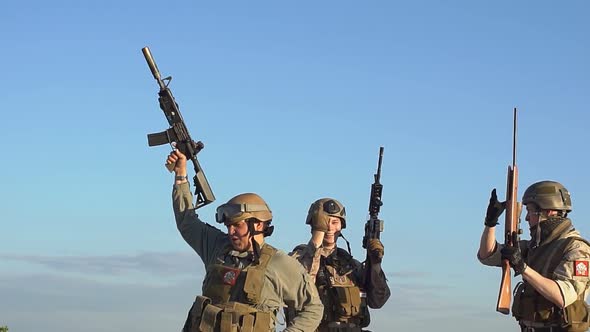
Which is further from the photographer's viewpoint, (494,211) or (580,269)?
(494,211)

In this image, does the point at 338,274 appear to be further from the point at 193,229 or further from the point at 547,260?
the point at 193,229

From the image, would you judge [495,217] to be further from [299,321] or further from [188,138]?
[188,138]

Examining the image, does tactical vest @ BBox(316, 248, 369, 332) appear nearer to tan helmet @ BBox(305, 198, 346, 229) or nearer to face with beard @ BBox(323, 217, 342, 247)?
face with beard @ BBox(323, 217, 342, 247)

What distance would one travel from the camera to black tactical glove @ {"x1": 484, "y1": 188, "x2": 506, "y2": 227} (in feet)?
43.4

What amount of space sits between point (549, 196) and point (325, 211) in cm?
332

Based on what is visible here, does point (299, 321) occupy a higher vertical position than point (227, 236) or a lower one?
lower

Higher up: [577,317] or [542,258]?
[542,258]

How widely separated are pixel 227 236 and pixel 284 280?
90cm

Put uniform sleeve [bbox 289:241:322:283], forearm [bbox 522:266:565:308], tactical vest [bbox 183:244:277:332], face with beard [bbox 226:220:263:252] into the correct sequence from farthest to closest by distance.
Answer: uniform sleeve [bbox 289:241:322:283] < forearm [bbox 522:266:565:308] < face with beard [bbox 226:220:263:252] < tactical vest [bbox 183:244:277:332]

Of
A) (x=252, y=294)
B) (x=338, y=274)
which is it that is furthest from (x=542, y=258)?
(x=252, y=294)

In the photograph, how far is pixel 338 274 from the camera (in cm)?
1531

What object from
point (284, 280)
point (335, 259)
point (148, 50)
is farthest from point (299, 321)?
point (148, 50)

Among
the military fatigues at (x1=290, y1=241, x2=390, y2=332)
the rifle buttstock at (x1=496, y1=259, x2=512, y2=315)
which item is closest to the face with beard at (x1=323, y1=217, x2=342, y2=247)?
the military fatigues at (x1=290, y1=241, x2=390, y2=332)

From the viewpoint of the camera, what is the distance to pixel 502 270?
42.5 ft
